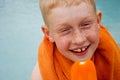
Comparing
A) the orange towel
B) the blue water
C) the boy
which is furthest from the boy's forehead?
the blue water

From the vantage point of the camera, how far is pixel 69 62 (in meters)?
0.80

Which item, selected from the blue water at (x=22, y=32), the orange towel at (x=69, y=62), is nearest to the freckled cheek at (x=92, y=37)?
the orange towel at (x=69, y=62)

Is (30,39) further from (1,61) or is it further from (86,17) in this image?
(86,17)

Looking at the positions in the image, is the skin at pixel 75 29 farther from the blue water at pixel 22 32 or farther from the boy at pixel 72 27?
the blue water at pixel 22 32

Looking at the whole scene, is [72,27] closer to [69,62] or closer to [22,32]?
[69,62]

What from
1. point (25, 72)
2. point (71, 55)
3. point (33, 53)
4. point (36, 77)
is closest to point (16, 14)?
point (33, 53)

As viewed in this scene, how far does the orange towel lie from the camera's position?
823 mm

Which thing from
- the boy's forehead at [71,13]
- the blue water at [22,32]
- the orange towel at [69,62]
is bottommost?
the blue water at [22,32]

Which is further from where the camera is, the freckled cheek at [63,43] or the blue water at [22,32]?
the blue water at [22,32]

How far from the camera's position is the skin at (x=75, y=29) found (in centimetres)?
65

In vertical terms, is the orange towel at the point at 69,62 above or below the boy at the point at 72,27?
below

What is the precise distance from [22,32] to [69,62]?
0.89m

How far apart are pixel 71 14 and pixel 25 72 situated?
28.5 inches

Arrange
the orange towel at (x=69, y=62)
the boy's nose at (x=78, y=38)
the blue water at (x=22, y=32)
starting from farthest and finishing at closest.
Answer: the blue water at (x=22, y=32) < the orange towel at (x=69, y=62) < the boy's nose at (x=78, y=38)
